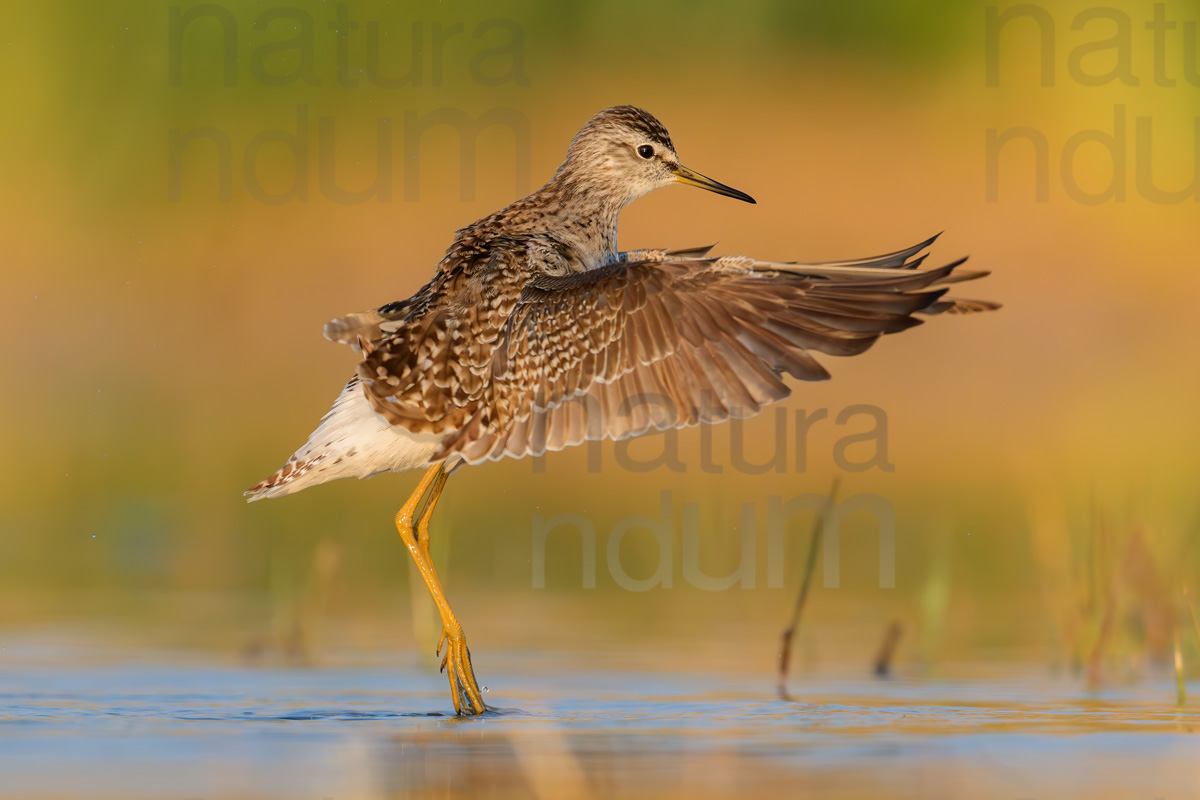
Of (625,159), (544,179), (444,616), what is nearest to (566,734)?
(444,616)

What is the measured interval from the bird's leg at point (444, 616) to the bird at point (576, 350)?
0.04ft

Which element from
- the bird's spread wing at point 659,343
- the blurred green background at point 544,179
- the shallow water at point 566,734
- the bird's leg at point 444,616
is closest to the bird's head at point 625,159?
the bird's spread wing at point 659,343

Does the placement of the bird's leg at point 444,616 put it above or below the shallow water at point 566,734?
above

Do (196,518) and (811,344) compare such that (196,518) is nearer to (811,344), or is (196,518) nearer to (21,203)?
(811,344)

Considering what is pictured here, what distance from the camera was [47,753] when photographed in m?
5.58

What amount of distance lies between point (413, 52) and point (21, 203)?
12.5 feet

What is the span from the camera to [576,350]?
21.9 feet

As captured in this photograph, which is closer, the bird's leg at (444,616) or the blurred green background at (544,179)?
the bird's leg at (444,616)

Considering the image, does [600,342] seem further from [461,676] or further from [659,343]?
[461,676]

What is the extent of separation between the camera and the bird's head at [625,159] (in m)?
8.20

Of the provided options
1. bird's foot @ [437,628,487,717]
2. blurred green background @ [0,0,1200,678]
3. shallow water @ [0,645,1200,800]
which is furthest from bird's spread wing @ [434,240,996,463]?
blurred green background @ [0,0,1200,678]

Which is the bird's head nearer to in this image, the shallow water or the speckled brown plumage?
the speckled brown plumage

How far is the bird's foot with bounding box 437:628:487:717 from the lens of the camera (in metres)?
6.49

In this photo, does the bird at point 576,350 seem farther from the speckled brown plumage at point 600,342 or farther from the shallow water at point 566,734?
the shallow water at point 566,734
